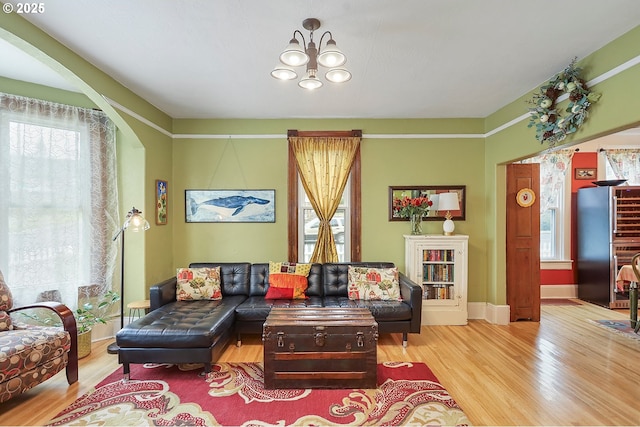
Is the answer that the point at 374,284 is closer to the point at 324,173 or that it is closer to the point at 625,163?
the point at 324,173

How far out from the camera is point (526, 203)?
13.7ft

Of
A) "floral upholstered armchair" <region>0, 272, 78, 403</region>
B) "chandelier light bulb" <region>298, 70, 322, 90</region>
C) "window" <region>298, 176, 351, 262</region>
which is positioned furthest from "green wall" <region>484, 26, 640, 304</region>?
"floral upholstered armchair" <region>0, 272, 78, 403</region>

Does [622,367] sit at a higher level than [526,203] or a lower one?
lower

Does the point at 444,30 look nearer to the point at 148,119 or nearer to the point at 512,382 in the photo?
the point at 512,382

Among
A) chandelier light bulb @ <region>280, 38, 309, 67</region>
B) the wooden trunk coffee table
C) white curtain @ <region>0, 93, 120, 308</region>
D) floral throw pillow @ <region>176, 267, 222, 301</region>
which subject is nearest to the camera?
chandelier light bulb @ <region>280, 38, 309, 67</region>

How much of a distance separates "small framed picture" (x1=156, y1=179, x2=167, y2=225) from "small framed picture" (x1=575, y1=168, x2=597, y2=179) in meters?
6.79

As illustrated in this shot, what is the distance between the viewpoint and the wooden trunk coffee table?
2518 mm

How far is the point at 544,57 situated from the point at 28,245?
5132 millimetres

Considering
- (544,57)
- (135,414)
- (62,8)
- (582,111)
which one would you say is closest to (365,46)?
(544,57)

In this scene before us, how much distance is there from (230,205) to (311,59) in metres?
2.64

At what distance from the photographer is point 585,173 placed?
18.0 ft

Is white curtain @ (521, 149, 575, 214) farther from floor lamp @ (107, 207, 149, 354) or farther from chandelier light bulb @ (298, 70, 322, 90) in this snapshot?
floor lamp @ (107, 207, 149, 354)

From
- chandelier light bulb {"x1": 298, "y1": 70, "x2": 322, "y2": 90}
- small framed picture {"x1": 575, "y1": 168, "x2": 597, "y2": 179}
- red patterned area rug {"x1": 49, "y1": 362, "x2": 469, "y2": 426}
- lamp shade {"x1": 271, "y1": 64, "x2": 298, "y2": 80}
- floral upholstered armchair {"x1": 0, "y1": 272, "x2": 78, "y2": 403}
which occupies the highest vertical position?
lamp shade {"x1": 271, "y1": 64, "x2": 298, "y2": 80}

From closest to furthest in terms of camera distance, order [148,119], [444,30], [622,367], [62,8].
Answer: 1. [62,8]
2. [444,30]
3. [622,367]
4. [148,119]
